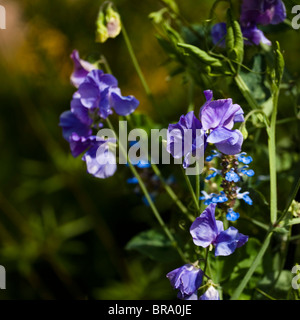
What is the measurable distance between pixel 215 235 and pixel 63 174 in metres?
0.81

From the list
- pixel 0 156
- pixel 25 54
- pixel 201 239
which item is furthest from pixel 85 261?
pixel 201 239

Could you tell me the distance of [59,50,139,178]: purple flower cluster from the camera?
640 millimetres

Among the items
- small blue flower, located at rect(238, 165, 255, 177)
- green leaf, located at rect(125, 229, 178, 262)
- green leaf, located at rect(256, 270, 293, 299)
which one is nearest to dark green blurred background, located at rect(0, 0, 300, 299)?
green leaf, located at rect(125, 229, 178, 262)

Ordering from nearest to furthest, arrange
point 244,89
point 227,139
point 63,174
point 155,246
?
point 227,139, point 244,89, point 155,246, point 63,174

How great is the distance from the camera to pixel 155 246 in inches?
30.8

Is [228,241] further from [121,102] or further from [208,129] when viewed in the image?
[121,102]

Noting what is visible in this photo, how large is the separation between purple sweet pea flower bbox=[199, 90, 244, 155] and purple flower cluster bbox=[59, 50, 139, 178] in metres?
0.14

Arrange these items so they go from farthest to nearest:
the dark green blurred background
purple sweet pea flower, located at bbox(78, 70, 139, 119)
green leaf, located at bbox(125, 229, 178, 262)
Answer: the dark green blurred background, green leaf, located at bbox(125, 229, 178, 262), purple sweet pea flower, located at bbox(78, 70, 139, 119)

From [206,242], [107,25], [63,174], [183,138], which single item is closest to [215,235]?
[206,242]

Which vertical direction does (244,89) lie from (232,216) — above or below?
above

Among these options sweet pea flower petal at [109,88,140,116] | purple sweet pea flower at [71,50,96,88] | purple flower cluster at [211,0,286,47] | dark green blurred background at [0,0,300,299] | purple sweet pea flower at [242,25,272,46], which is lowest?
dark green blurred background at [0,0,300,299]

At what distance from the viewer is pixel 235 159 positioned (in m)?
0.58

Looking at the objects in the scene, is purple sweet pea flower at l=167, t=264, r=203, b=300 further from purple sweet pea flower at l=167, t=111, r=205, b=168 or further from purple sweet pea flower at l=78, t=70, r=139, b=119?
purple sweet pea flower at l=78, t=70, r=139, b=119

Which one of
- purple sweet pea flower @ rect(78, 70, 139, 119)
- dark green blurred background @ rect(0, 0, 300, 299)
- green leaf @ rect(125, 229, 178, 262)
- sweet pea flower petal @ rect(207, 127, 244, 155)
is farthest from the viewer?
dark green blurred background @ rect(0, 0, 300, 299)
